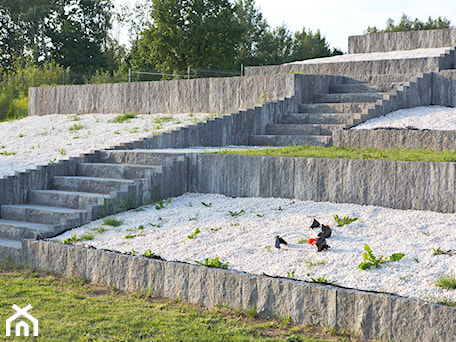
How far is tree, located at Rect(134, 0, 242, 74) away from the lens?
30281mm

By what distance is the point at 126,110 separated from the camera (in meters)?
13.7

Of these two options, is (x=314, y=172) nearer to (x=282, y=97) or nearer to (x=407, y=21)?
(x=282, y=97)

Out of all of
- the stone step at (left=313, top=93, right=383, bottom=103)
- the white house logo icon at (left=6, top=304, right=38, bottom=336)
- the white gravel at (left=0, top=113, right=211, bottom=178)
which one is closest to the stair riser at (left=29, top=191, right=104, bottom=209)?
the white gravel at (left=0, top=113, right=211, bottom=178)

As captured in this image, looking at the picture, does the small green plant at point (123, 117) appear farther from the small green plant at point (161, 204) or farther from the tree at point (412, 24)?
the tree at point (412, 24)

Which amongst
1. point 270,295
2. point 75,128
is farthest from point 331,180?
point 75,128

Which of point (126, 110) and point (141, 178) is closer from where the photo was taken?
point (141, 178)

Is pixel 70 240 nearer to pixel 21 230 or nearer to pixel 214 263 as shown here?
pixel 21 230

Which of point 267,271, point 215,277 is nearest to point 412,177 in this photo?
point 267,271

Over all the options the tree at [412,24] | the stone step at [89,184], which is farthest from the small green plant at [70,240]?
the tree at [412,24]

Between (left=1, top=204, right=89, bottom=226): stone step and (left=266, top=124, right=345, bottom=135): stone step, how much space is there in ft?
14.5

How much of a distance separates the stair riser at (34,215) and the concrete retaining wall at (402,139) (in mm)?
4213

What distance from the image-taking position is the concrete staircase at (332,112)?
31.5 feet

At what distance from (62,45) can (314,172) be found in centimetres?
3722

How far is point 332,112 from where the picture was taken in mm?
10430
